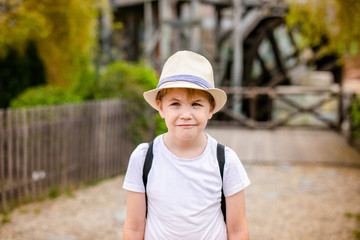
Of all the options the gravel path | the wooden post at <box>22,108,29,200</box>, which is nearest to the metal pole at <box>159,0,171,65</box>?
the gravel path

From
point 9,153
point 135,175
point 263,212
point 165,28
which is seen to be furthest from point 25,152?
point 165,28

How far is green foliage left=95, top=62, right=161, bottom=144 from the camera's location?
22.4ft

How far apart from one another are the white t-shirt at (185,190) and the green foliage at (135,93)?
4.86 m

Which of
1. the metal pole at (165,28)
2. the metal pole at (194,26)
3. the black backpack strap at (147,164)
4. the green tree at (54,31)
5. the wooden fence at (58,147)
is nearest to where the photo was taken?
the black backpack strap at (147,164)

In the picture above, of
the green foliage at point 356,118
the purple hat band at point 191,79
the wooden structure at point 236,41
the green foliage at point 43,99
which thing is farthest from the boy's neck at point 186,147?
the wooden structure at point 236,41

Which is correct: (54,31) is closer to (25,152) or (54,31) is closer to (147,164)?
(25,152)

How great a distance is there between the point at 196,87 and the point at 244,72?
12.5m

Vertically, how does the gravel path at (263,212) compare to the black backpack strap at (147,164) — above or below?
below

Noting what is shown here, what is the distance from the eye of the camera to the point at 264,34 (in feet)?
42.9

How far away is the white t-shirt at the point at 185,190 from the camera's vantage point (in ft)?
5.85

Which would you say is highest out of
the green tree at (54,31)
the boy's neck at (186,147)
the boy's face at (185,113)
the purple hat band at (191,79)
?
the green tree at (54,31)

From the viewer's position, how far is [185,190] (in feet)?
5.85

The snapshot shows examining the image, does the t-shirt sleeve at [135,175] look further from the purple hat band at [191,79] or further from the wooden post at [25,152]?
the wooden post at [25,152]

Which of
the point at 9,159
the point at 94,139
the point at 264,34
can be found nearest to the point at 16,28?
the point at 94,139
